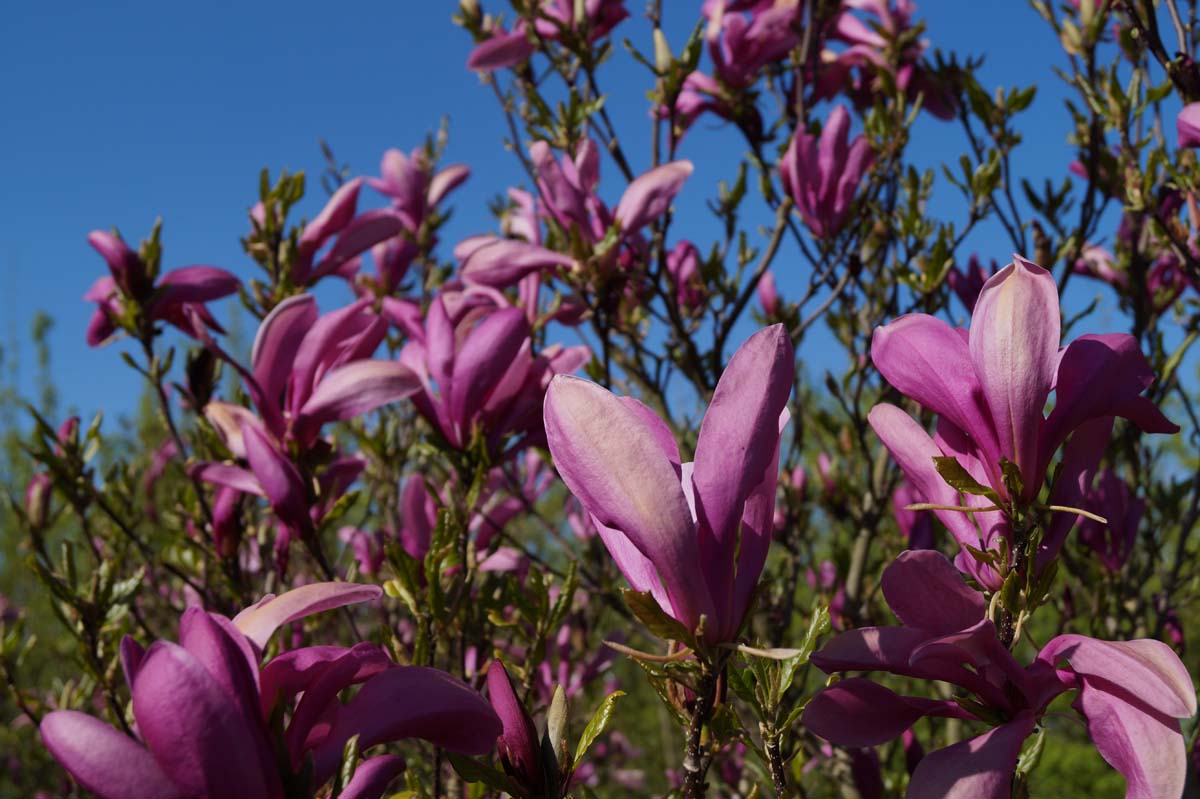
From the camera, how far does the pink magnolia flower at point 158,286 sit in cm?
190

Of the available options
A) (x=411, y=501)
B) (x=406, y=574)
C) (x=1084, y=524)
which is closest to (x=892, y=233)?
(x=1084, y=524)

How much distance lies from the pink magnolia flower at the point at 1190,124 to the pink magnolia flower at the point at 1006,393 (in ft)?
1.89

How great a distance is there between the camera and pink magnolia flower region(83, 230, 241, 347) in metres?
1.90

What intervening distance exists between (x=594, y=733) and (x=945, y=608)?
0.36m

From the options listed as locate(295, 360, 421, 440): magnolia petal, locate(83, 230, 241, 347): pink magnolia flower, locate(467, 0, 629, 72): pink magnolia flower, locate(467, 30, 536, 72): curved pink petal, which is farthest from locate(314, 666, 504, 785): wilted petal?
locate(467, 30, 536, 72): curved pink petal

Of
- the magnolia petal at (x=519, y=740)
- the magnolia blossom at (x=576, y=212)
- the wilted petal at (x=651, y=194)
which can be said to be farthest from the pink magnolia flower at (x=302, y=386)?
the magnolia petal at (x=519, y=740)

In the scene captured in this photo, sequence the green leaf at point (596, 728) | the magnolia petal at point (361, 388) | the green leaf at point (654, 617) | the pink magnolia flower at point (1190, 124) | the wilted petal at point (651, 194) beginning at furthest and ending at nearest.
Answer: the wilted petal at point (651, 194)
the magnolia petal at point (361, 388)
the pink magnolia flower at point (1190, 124)
the green leaf at point (596, 728)
the green leaf at point (654, 617)

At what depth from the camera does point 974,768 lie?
30.8 inches

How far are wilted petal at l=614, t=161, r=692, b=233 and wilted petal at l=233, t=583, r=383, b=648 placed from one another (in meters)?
1.19

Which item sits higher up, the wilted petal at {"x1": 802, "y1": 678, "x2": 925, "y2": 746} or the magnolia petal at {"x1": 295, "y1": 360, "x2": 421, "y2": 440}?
the magnolia petal at {"x1": 295, "y1": 360, "x2": 421, "y2": 440}

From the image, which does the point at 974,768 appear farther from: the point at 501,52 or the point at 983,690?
the point at 501,52

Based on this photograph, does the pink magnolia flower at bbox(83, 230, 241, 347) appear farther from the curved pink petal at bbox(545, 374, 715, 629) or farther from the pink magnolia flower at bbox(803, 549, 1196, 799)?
the pink magnolia flower at bbox(803, 549, 1196, 799)

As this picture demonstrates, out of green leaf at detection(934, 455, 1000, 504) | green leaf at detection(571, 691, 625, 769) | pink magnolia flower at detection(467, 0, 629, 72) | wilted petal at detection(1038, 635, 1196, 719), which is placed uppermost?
pink magnolia flower at detection(467, 0, 629, 72)

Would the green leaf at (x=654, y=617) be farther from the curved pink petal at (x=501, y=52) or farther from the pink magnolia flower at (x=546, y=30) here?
the curved pink petal at (x=501, y=52)
